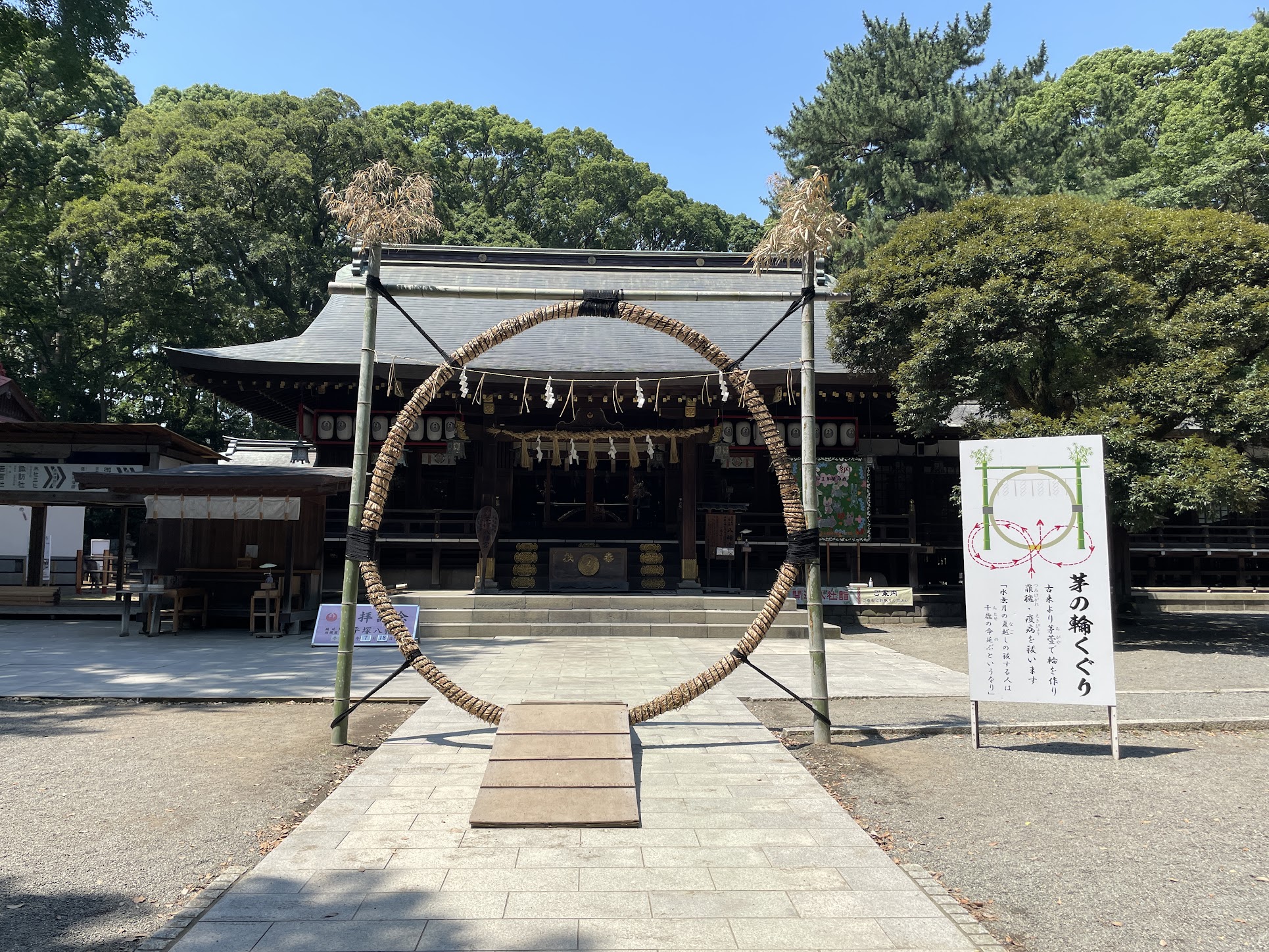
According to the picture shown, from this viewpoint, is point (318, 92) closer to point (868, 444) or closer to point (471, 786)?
point (868, 444)

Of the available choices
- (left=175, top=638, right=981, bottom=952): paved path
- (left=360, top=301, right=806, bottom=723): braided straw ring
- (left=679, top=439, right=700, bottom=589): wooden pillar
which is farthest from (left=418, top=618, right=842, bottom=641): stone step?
(left=175, top=638, right=981, bottom=952): paved path

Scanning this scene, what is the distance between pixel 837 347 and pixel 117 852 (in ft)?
43.5

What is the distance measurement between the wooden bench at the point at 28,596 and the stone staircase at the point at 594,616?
743 centimetres

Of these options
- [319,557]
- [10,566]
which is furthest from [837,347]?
[10,566]

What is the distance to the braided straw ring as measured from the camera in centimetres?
573

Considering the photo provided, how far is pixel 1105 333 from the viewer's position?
1164cm

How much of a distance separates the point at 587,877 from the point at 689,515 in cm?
1198

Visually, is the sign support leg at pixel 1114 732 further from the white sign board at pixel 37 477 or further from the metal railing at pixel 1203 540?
the white sign board at pixel 37 477

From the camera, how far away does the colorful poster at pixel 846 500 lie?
14719 millimetres

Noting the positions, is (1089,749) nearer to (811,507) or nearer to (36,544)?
(811,507)

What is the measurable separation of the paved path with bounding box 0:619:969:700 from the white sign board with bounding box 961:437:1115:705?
8.03 ft

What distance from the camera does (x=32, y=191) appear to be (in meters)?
21.9

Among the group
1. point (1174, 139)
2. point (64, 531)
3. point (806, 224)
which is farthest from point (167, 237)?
point (1174, 139)

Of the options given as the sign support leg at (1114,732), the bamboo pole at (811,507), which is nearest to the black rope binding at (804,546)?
the bamboo pole at (811,507)
